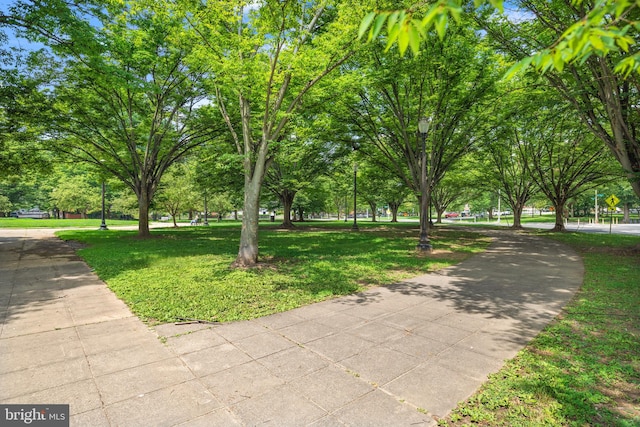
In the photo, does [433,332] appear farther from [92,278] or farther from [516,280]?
[92,278]

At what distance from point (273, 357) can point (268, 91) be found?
729 cm

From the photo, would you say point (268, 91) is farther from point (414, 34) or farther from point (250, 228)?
point (414, 34)

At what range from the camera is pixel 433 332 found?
15.3 feet

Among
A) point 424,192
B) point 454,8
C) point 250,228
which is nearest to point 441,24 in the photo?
point 454,8

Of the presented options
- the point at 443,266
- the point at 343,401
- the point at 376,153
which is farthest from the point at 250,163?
the point at 376,153

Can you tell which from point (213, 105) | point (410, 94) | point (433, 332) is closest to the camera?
point (433, 332)

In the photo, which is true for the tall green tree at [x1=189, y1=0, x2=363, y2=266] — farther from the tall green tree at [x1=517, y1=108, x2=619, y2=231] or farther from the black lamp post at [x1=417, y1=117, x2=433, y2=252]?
the tall green tree at [x1=517, y1=108, x2=619, y2=231]

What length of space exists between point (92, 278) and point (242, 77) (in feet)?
21.8

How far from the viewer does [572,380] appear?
130 inches

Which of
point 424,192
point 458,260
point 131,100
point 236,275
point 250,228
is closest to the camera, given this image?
point 236,275

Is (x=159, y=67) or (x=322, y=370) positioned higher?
(x=159, y=67)

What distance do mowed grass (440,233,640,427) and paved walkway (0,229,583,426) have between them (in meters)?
0.22

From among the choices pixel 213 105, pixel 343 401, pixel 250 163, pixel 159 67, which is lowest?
pixel 343 401

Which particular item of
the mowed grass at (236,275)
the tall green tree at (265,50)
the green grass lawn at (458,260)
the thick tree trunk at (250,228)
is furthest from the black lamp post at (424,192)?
the thick tree trunk at (250,228)
